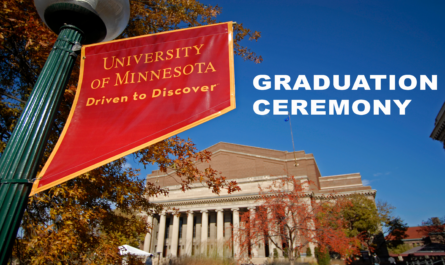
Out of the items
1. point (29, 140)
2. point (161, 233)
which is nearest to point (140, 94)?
point (29, 140)

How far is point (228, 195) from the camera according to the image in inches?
1751

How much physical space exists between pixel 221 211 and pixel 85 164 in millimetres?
43606

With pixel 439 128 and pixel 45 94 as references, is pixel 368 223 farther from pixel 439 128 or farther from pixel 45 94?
pixel 45 94

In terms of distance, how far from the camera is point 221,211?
144 ft

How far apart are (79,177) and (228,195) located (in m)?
39.9

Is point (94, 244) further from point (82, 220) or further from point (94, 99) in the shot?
point (94, 99)

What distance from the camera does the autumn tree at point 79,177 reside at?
16.9 feet

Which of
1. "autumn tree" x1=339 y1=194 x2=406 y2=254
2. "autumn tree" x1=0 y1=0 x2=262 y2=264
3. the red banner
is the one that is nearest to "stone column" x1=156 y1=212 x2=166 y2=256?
"autumn tree" x1=339 y1=194 x2=406 y2=254

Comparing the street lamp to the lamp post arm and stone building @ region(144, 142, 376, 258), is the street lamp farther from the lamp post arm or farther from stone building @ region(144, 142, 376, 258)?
stone building @ region(144, 142, 376, 258)

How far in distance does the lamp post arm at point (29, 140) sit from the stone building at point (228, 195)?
40.1 metres

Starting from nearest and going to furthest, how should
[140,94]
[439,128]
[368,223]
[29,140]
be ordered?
[29,140] → [140,94] → [439,128] → [368,223]

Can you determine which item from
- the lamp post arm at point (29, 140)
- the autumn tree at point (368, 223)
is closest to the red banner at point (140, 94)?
the lamp post arm at point (29, 140)

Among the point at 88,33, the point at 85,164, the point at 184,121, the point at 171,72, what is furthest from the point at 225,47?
the point at 85,164

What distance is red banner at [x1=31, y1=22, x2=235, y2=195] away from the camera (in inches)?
90.7
